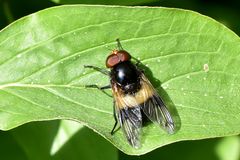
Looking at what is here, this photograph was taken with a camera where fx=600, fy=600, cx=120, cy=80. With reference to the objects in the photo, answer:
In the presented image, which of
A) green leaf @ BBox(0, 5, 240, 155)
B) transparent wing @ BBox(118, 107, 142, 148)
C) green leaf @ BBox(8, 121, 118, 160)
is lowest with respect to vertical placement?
green leaf @ BBox(8, 121, 118, 160)

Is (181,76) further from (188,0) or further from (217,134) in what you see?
(188,0)

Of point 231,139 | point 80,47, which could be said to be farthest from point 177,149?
point 80,47

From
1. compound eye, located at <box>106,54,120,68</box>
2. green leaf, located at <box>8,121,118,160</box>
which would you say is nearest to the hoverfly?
compound eye, located at <box>106,54,120,68</box>

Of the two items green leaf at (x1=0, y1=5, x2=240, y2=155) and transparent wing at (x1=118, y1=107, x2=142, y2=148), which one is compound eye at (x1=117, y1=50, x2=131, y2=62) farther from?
transparent wing at (x1=118, y1=107, x2=142, y2=148)

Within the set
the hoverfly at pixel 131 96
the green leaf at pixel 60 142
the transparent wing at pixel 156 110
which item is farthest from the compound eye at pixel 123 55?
the green leaf at pixel 60 142

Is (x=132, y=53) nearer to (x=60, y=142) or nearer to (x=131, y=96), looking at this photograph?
(x=131, y=96)

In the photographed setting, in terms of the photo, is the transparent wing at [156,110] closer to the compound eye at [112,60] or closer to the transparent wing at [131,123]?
the transparent wing at [131,123]

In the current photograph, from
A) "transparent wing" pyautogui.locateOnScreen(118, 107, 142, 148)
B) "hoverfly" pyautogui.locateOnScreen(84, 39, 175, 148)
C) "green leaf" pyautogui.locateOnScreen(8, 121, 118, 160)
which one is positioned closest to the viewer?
"transparent wing" pyautogui.locateOnScreen(118, 107, 142, 148)

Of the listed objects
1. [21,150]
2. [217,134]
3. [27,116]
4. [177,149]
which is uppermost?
[27,116]
